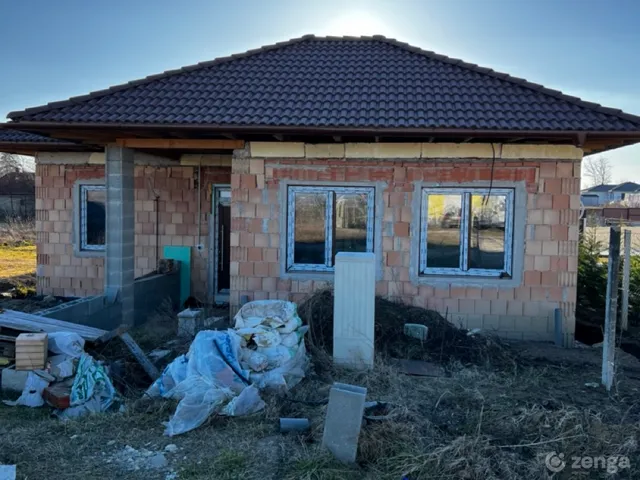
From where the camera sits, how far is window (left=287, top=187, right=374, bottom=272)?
8.41 m

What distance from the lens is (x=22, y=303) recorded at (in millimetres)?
10344

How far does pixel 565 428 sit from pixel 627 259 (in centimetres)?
574

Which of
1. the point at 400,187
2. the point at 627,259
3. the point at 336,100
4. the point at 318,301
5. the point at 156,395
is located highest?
the point at 336,100

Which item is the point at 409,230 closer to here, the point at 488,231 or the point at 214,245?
the point at 488,231

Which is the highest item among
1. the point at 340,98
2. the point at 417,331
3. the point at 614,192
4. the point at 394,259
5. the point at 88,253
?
the point at 614,192

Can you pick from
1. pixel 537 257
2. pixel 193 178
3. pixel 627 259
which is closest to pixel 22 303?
pixel 193 178

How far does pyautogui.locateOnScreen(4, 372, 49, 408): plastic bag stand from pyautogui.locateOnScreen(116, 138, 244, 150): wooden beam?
13.8 ft

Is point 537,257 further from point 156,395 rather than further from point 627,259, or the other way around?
point 156,395

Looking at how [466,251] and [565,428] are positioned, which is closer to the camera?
[565,428]

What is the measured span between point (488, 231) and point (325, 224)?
256 centimetres

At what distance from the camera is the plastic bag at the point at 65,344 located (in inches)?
222

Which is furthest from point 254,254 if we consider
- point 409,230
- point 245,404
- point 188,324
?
point 245,404

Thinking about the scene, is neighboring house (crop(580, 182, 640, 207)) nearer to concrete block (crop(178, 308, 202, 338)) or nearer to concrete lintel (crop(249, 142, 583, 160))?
concrete lintel (crop(249, 142, 583, 160))

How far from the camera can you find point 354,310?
632cm
